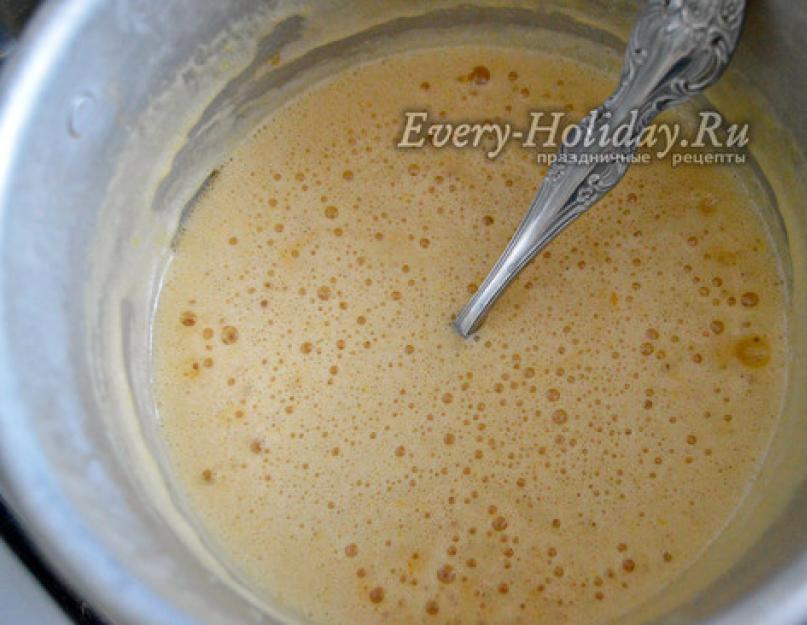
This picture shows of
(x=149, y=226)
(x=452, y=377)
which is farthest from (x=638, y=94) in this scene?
(x=149, y=226)

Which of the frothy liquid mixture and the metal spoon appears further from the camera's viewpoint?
the frothy liquid mixture

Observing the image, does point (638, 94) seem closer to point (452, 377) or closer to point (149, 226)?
point (452, 377)

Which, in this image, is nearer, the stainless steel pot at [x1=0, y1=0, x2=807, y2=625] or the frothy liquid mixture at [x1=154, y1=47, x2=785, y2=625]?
the stainless steel pot at [x1=0, y1=0, x2=807, y2=625]

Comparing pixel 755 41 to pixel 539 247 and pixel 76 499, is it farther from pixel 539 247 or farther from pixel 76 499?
pixel 76 499

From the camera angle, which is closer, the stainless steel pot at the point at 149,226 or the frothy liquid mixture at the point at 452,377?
the stainless steel pot at the point at 149,226

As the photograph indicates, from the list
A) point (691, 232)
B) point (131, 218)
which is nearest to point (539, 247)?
point (691, 232)

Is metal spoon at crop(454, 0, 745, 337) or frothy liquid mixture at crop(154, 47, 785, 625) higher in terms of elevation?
metal spoon at crop(454, 0, 745, 337)
